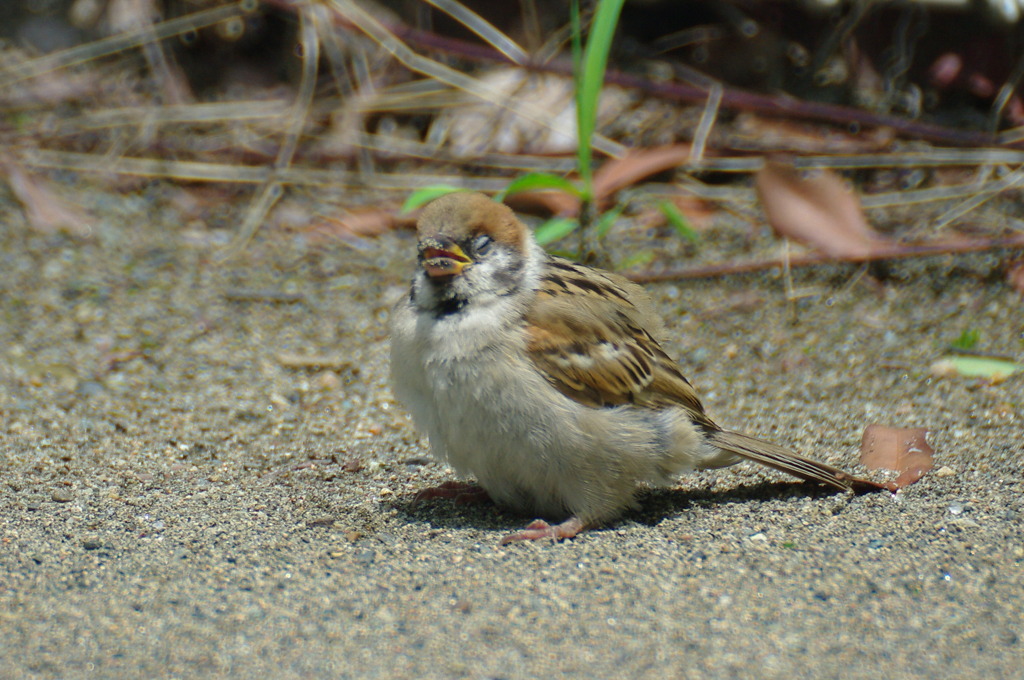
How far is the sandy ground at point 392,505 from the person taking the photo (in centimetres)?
246

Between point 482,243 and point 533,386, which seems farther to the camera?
point 482,243

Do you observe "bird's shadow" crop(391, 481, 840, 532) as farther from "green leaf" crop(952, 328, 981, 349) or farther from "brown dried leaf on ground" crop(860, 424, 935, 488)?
"green leaf" crop(952, 328, 981, 349)

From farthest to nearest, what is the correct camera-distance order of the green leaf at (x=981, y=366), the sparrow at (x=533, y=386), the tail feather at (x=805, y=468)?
1. the green leaf at (x=981, y=366)
2. the tail feather at (x=805, y=468)
3. the sparrow at (x=533, y=386)

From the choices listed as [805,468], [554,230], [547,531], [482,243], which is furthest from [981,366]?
[482,243]

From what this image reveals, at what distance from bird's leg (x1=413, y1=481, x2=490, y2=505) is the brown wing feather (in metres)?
0.60

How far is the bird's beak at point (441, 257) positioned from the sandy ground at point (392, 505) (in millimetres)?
800

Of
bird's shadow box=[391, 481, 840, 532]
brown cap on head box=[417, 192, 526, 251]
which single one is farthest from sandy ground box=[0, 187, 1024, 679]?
brown cap on head box=[417, 192, 526, 251]

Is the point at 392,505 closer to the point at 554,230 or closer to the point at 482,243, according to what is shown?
the point at 482,243

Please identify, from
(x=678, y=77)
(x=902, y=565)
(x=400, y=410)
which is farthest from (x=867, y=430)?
(x=678, y=77)

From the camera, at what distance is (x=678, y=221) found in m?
5.29

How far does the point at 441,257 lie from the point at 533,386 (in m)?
0.48

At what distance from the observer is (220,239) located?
5.88 m

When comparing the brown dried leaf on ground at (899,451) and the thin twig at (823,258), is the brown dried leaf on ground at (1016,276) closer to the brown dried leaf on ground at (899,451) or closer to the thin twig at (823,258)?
the thin twig at (823,258)

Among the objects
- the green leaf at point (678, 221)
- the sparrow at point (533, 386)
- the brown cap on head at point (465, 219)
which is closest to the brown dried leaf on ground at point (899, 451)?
the sparrow at point (533, 386)
